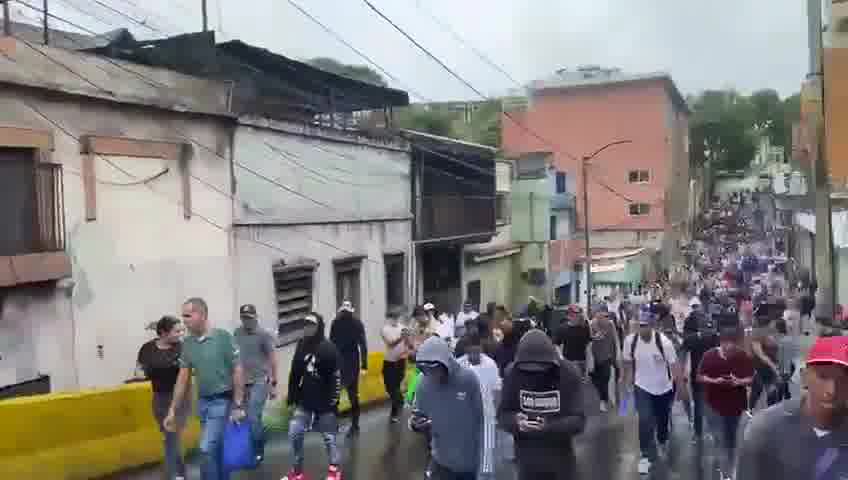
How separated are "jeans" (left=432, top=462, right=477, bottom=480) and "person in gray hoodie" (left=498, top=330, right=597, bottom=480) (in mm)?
331

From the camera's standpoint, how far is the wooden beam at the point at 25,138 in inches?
417

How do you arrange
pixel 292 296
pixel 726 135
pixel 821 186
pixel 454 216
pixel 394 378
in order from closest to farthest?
pixel 394 378 < pixel 821 186 < pixel 292 296 < pixel 454 216 < pixel 726 135

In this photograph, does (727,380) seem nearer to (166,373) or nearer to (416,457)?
(416,457)

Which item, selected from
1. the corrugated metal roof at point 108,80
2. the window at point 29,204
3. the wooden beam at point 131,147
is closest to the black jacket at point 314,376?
the window at point 29,204

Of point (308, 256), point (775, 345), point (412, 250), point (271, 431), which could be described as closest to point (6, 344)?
point (271, 431)

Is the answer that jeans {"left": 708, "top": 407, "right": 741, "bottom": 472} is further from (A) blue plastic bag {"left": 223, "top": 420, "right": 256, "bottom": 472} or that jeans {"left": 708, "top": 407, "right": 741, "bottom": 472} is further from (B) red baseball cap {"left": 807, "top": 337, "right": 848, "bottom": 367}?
(B) red baseball cap {"left": 807, "top": 337, "right": 848, "bottom": 367}

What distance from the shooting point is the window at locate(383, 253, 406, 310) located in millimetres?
20703

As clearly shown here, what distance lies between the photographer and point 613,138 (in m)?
55.7

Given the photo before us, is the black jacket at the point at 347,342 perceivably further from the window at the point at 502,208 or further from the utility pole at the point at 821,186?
the window at the point at 502,208

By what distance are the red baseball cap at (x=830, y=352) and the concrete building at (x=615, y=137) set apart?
51.3 meters

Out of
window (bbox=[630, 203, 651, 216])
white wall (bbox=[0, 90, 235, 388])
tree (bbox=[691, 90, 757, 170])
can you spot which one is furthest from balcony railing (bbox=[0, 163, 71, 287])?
tree (bbox=[691, 90, 757, 170])

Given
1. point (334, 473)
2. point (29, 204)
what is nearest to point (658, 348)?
point (334, 473)

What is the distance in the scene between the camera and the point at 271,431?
9922 mm

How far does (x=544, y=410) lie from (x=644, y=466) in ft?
12.4
